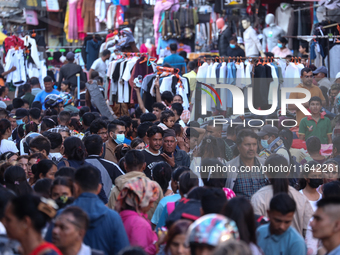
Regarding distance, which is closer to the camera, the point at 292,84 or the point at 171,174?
the point at 171,174

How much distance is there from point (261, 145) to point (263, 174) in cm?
158

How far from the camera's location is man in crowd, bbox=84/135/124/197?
490 centimetres

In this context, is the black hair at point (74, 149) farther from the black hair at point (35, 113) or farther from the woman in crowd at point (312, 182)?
the black hair at point (35, 113)

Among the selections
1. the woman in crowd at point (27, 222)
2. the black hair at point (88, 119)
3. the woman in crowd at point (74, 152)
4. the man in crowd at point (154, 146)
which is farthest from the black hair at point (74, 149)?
the black hair at point (88, 119)

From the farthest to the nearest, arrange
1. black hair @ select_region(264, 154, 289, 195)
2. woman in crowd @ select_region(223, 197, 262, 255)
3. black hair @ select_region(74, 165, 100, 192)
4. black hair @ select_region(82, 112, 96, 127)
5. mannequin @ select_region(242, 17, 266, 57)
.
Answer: mannequin @ select_region(242, 17, 266, 57)
black hair @ select_region(82, 112, 96, 127)
black hair @ select_region(264, 154, 289, 195)
black hair @ select_region(74, 165, 100, 192)
woman in crowd @ select_region(223, 197, 262, 255)

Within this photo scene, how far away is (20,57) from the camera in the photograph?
46.7 ft

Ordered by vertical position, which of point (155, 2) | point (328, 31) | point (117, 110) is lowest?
point (117, 110)

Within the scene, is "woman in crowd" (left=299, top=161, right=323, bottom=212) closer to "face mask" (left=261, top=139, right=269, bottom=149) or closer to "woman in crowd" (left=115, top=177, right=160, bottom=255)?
"face mask" (left=261, top=139, right=269, bottom=149)

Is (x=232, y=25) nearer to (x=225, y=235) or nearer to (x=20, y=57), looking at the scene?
(x=20, y=57)

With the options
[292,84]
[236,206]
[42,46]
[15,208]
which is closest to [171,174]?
[236,206]

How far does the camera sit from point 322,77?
33.6ft

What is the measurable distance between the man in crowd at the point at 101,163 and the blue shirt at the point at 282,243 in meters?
2.02

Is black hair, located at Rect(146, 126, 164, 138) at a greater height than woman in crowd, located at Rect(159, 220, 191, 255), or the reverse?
black hair, located at Rect(146, 126, 164, 138)

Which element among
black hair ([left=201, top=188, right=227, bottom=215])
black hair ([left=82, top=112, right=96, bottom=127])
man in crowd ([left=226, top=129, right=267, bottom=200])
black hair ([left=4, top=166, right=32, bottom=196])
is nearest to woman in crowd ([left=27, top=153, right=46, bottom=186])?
black hair ([left=4, top=166, right=32, bottom=196])
